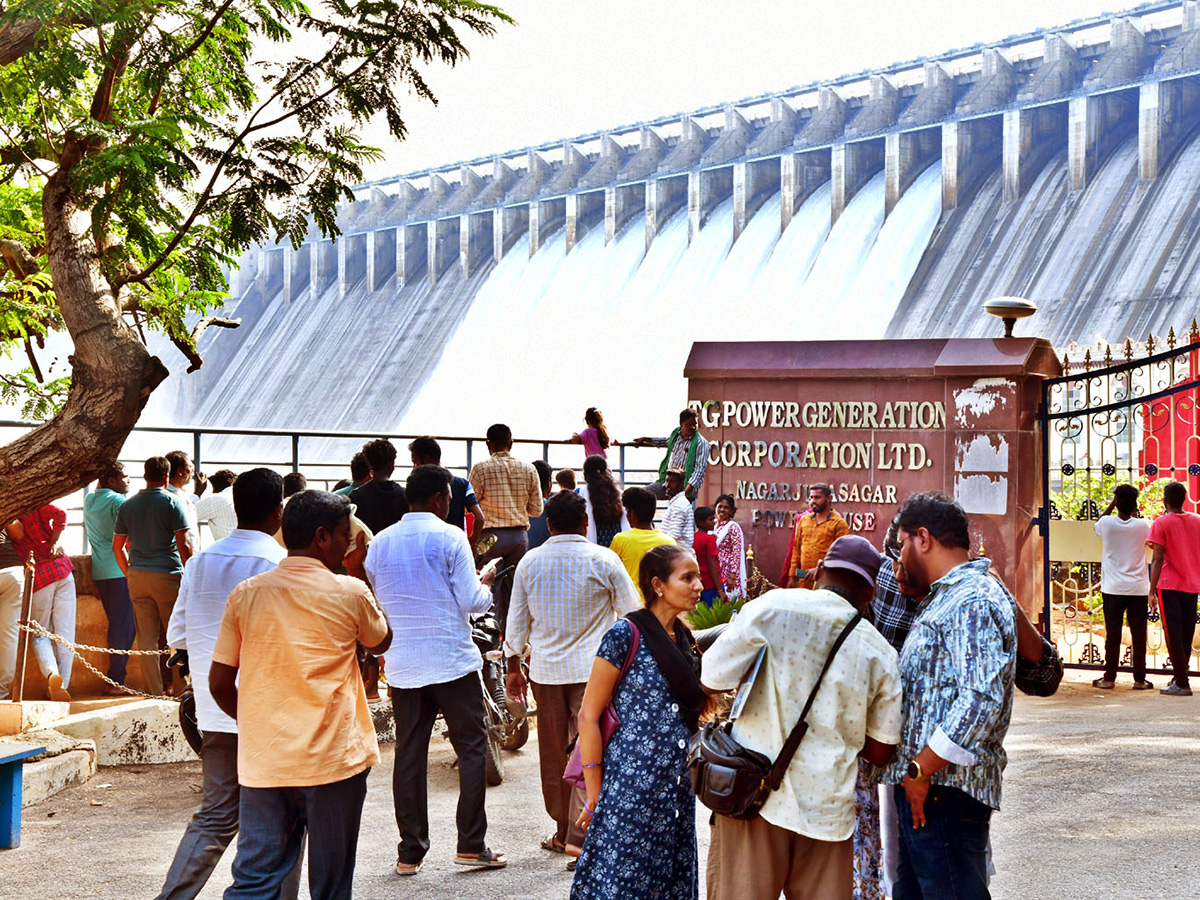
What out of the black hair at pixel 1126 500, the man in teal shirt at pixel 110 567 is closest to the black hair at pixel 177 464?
the man in teal shirt at pixel 110 567

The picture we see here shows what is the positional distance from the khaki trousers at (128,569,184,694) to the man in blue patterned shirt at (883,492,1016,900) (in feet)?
16.3

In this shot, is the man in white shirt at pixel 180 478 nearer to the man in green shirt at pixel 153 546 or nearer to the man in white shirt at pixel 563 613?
the man in green shirt at pixel 153 546

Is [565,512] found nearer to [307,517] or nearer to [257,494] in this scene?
[257,494]

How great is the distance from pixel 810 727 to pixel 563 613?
188 cm

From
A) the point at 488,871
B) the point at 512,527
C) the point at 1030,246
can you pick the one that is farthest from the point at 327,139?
the point at 1030,246

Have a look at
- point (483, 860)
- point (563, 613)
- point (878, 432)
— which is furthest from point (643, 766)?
point (878, 432)

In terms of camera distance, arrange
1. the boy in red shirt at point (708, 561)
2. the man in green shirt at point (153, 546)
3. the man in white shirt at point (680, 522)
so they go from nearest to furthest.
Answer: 1. the man in green shirt at point (153, 546)
2. the man in white shirt at point (680, 522)
3. the boy in red shirt at point (708, 561)

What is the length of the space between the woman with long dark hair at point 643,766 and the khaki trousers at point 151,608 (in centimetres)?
421

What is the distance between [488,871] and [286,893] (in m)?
0.99

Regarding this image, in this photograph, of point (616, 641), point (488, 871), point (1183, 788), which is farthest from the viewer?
point (1183, 788)

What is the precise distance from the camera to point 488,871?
489cm

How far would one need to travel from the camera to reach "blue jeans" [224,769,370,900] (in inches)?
145

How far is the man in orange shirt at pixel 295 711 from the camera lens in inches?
143

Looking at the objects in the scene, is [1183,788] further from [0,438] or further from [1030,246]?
[1030,246]
